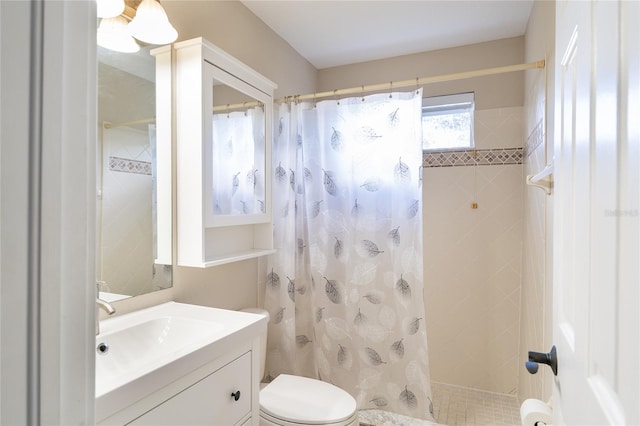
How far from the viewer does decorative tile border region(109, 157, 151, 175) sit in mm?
1380

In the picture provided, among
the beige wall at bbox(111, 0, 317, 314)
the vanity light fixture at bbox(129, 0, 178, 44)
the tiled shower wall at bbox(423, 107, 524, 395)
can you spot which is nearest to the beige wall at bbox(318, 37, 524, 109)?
the tiled shower wall at bbox(423, 107, 524, 395)

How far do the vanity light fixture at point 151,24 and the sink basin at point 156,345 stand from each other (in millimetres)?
1082

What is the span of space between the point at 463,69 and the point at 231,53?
1689 mm

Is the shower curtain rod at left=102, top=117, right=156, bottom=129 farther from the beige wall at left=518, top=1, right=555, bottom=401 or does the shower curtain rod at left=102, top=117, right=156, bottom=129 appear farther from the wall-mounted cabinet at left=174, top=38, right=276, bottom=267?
the beige wall at left=518, top=1, right=555, bottom=401

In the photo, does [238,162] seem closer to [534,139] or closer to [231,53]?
[231,53]

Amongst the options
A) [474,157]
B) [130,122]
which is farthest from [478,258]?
[130,122]

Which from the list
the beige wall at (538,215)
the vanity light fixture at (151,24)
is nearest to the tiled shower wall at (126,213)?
the vanity light fixture at (151,24)

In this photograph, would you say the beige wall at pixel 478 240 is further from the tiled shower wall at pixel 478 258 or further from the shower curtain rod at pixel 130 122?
the shower curtain rod at pixel 130 122

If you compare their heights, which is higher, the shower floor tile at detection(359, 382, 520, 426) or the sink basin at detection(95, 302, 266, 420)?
the sink basin at detection(95, 302, 266, 420)

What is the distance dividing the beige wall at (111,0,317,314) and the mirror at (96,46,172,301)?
0.10 metres

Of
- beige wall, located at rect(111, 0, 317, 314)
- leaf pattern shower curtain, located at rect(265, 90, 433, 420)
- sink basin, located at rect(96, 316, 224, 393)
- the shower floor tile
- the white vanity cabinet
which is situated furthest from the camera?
the shower floor tile

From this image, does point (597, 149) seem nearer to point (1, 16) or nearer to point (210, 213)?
point (1, 16)

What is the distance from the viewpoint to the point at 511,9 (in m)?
2.17

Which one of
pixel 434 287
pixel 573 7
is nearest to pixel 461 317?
pixel 434 287
